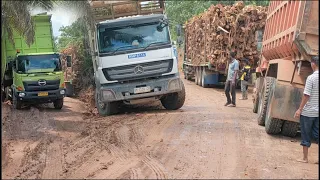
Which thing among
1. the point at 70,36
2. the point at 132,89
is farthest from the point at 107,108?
the point at 70,36

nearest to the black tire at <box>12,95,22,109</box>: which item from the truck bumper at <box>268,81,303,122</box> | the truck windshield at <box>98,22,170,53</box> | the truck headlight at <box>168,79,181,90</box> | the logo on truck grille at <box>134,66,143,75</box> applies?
the truck windshield at <box>98,22,170,53</box>

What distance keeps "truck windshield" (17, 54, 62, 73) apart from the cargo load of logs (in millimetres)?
6328

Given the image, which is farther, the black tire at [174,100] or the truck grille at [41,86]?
the truck grille at [41,86]

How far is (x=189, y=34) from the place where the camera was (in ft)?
79.3

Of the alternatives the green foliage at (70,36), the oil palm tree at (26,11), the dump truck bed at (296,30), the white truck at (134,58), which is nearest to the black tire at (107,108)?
the white truck at (134,58)

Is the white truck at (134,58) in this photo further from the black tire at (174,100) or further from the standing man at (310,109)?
the standing man at (310,109)

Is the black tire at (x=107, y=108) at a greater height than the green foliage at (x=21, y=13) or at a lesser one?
lesser

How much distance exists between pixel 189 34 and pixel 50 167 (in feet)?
60.5

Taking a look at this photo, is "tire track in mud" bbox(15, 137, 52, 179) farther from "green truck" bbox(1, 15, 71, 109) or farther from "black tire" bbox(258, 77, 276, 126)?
"green truck" bbox(1, 15, 71, 109)

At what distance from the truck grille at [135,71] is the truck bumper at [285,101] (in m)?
4.33

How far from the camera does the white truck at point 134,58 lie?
11352 mm

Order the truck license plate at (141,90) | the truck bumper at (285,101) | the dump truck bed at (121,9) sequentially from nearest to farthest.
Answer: the truck bumper at (285,101)
the truck license plate at (141,90)
the dump truck bed at (121,9)

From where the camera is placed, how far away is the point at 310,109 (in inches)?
249

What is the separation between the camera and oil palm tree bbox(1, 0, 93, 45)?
10.0 meters
